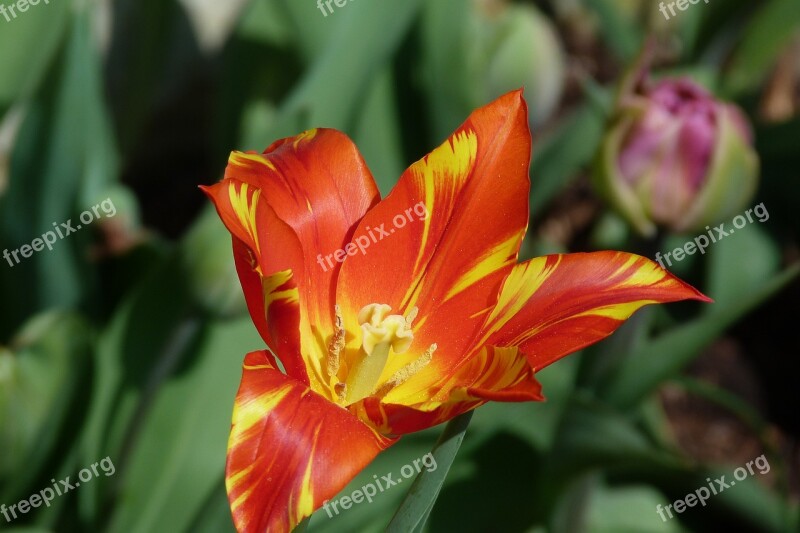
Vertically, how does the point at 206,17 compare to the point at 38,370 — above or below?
above

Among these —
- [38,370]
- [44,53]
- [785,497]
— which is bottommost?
[785,497]

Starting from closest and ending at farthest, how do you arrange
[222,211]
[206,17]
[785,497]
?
[222,211], [785,497], [206,17]

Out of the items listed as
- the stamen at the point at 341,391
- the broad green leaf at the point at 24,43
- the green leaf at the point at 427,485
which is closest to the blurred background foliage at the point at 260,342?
the broad green leaf at the point at 24,43

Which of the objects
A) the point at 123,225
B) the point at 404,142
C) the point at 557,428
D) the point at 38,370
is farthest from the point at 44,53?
the point at 557,428

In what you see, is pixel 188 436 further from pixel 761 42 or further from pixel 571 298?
pixel 761 42

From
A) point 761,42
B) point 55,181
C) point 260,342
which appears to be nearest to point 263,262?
point 260,342

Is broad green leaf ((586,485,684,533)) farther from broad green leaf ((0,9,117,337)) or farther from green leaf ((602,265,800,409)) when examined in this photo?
broad green leaf ((0,9,117,337))

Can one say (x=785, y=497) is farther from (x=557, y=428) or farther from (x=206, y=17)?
(x=206, y=17)
